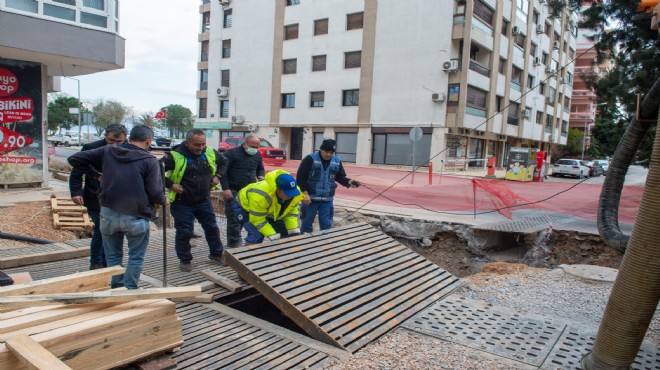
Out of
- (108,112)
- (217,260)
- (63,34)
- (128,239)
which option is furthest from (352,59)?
(108,112)

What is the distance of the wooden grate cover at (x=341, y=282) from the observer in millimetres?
3836

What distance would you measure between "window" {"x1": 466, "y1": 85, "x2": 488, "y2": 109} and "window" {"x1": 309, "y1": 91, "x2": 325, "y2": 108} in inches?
376

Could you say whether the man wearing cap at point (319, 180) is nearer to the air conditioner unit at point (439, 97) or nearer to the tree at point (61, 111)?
the air conditioner unit at point (439, 97)

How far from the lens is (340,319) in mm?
3889

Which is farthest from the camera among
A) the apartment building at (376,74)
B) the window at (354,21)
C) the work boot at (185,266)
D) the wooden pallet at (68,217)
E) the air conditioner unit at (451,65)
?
the window at (354,21)

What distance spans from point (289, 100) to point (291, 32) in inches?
189

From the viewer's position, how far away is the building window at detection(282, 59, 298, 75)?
31587 millimetres

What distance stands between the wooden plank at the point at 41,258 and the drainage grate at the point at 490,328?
13.9 feet

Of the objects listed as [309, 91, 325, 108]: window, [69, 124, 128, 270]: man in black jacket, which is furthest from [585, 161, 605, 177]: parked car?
[69, 124, 128, 270]: man in black jacket

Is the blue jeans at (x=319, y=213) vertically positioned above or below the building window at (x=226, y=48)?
below

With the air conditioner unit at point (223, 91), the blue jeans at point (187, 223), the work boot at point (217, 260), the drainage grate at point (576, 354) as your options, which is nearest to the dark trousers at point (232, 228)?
the work boot at point (217, 260)

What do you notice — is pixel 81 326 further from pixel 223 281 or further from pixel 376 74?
pixel 376 74

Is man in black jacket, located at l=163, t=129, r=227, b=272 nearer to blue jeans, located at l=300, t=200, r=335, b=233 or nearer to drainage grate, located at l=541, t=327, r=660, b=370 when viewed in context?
blue jeans, located at l=300, t=200, r=335, b=233

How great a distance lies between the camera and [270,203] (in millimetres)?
4918
